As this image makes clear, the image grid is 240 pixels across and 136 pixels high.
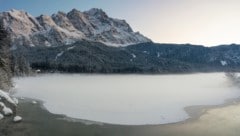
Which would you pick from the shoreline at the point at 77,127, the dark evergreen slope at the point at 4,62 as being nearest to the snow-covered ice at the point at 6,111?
the shoreline at the point at 77,127

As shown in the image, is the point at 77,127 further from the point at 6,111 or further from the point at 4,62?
the point at 4,62

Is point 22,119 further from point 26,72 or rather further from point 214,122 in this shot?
point 26,72

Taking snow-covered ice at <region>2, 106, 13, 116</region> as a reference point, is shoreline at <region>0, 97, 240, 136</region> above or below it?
below

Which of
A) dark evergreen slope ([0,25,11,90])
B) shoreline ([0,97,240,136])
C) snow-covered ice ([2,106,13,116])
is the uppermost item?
dark evergreen slope ([0,25,11,90])

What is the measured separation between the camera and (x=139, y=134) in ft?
164

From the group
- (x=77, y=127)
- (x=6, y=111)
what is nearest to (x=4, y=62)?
(x=6, y=111)

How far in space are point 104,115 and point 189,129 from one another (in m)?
20.0

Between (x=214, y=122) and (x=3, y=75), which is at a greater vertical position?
(x=3, y=75)

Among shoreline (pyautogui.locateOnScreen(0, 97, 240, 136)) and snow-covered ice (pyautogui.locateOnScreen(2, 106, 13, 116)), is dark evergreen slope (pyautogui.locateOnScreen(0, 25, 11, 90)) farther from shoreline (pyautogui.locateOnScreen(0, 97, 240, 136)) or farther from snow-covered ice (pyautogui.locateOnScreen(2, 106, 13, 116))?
snow-covered ice (pyautogui.locateOnScreen(2, 106, 13, 116))

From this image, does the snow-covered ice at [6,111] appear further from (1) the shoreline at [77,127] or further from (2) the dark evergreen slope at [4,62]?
(2) the dark evergreen slope at [4,62]

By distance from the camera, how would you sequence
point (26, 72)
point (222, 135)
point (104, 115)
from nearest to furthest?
point (222, 135)
point (104, 115)
point (26, 72)

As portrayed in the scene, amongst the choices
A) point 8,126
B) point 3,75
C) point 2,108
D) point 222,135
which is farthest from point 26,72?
point 222,135

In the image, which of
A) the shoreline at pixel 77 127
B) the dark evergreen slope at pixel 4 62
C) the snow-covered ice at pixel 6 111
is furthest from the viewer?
the dark evergreen slope at pixel 4 62

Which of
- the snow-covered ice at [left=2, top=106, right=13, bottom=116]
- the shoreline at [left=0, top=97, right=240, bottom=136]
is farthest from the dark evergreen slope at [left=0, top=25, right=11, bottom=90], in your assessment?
the snow-covered ice at [left=2, top=106, right=13, bottom=116]
